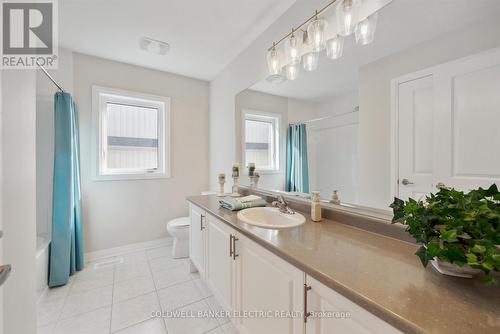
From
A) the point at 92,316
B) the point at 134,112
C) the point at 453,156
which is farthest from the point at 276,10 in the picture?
the point at 92,316

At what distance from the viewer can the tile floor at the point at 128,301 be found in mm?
1434

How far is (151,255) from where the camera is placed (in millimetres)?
2539

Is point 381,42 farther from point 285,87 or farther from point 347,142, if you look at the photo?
point 285,87

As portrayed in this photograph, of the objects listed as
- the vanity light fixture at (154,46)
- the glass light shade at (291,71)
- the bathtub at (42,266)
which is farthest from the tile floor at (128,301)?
the vanity light fixture at (154,46)

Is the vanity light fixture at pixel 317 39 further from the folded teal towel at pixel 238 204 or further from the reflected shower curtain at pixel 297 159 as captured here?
the folded teal towel at pixel 238 204

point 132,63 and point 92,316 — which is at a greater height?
point 132,63

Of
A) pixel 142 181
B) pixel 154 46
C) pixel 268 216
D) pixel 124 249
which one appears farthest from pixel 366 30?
pixel 124 249

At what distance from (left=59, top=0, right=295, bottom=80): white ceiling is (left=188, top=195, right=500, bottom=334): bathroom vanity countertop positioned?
181cm

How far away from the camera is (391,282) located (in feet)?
2.04

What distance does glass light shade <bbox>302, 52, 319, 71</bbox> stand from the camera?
145 cm

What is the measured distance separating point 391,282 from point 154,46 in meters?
2.69

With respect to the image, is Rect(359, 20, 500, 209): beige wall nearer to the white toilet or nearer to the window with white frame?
the window with white frame

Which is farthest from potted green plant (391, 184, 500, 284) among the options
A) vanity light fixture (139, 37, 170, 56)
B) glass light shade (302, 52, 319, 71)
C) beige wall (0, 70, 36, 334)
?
vanity light fixture (139, 37, 170, 56)

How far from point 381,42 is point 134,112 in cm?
278
